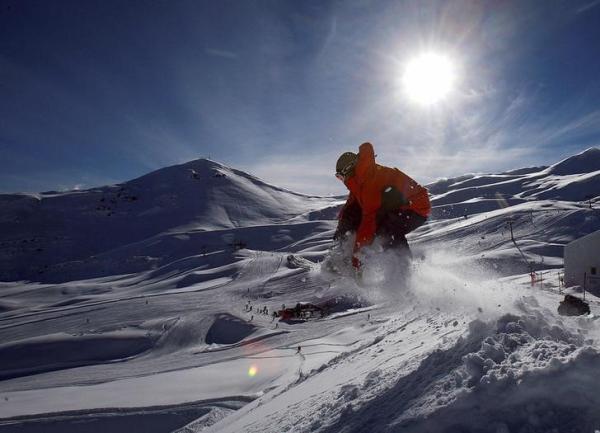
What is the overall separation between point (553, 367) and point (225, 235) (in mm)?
82414

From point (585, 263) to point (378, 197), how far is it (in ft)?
66.6

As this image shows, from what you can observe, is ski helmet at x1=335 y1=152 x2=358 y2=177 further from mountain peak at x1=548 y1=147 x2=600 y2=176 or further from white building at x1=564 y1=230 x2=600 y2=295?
mountain peak at x1=548 y1=147 x2=600 y2=176

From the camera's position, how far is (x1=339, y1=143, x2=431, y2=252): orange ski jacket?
6047 millimetres

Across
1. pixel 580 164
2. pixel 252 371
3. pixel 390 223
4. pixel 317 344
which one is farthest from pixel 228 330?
pixel 580 164

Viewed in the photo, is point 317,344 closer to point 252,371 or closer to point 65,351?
point 252,371

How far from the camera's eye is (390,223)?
241 inches

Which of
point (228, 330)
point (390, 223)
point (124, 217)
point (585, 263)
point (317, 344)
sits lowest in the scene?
point (228, 330)

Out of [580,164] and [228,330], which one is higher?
[580,164]

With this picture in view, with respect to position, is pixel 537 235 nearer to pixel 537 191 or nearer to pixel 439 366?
pixel 439 366

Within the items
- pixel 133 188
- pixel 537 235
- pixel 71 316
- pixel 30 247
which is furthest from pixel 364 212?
pixel 133 188

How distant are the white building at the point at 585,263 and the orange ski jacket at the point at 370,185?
18548mm

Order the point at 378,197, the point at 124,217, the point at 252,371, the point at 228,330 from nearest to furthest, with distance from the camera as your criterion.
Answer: the point at 378,197 → the point at 252,371 → the point at 228,330 → the point at 124,217

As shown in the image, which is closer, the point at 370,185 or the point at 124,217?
the point at 370,185

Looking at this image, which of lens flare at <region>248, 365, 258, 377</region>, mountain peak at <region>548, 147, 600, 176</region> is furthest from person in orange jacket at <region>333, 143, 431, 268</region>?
mountain peak at <region>548, 147, 600, 176</region>
